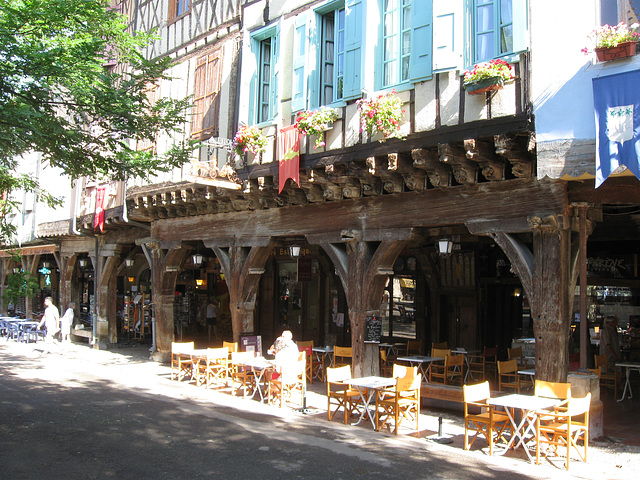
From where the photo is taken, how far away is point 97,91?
336 inches

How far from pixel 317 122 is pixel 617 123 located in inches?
159

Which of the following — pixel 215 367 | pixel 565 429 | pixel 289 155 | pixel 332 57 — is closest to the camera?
pixel 565 429

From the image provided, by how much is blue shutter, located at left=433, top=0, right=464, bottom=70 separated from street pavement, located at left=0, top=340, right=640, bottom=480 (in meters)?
4.59

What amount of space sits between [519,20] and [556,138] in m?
1.47

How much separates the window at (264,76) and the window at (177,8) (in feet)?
10.1

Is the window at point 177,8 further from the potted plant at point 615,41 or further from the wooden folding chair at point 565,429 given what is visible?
the wooden folding chair at point 565,429

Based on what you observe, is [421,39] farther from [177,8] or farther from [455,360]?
[177,8]

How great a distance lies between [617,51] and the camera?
20.3 ft

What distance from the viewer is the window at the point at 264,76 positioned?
10469 mm

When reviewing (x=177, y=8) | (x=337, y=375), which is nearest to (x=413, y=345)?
(x=337, y=375)

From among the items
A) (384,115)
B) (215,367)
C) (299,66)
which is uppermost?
(299,66)

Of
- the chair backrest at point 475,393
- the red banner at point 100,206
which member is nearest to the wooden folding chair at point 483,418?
the chair backrest at point 475,393

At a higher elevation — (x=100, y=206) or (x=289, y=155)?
(x=100, y=206)

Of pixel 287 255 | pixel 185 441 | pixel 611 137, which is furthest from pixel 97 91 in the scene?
pixel 287 255
